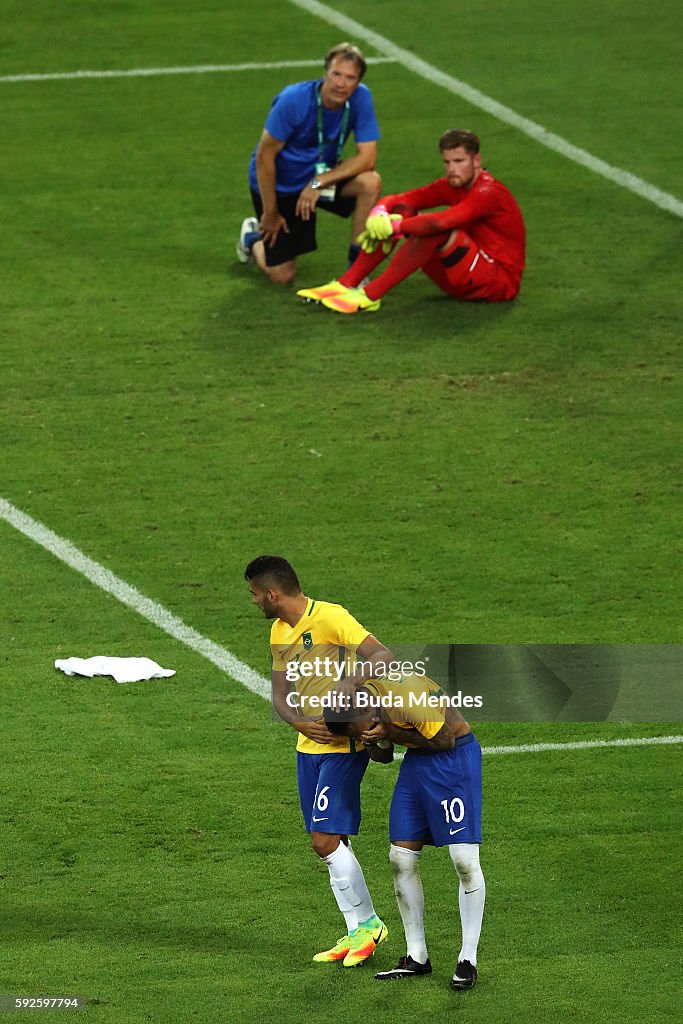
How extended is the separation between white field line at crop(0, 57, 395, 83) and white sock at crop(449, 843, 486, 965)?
1162cm

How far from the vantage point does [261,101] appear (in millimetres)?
16328

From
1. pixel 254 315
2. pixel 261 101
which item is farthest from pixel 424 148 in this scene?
pixel 254 315

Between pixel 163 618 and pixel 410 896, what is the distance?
305 cm

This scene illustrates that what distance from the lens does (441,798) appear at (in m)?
6.47

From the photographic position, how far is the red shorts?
488 inches

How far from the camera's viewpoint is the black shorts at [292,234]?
504 inches

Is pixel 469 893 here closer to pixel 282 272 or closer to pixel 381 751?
pixel 381 751

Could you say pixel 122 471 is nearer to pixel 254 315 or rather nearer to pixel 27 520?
pixel 27 520

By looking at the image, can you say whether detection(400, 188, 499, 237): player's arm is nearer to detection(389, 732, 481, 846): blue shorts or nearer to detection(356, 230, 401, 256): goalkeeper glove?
detection(356, 230, 401, 256): goalkeeper glove

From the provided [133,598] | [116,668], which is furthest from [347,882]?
[133,598]

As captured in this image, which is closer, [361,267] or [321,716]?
[321,716]

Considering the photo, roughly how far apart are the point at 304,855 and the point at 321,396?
456cm

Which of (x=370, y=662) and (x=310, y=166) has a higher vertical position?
(x=370, y=662)

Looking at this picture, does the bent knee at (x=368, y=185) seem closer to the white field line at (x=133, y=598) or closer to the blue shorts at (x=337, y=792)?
the white field line at (x=133, y=598)
